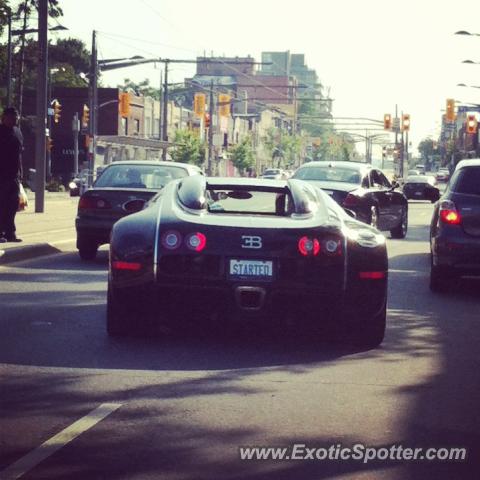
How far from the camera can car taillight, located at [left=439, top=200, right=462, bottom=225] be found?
14.3m

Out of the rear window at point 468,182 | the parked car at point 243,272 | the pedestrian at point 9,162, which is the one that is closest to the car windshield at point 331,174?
the pedestrian at point 9,162

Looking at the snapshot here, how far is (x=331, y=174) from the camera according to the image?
22359 mm

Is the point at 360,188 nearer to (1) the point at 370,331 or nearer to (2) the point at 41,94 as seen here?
(1) the point at 370,331

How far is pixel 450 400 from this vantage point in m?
7.59

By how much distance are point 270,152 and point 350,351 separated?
149494 millimetres

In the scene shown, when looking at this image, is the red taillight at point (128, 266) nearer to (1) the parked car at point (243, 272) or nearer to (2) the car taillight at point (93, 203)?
(1) the parked car at point (243, 272)

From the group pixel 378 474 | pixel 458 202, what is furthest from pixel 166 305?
pixel 458 202

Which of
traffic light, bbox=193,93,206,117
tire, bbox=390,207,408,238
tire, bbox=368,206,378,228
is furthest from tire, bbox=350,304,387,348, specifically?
traffic light, bbox=193,93,206,117

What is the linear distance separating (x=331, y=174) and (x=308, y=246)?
42.7ft

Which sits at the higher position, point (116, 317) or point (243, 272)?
point (243, 272)

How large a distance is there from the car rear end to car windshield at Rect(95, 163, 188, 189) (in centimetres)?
461

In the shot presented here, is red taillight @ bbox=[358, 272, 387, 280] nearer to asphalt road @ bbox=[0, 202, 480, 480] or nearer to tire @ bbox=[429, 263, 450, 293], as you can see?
asphalt road @ bbox=[0, 202, 480, 480]

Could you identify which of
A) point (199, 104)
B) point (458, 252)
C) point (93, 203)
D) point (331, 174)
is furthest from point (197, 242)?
point (199, 104)

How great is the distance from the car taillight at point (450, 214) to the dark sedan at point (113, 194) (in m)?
4.16
